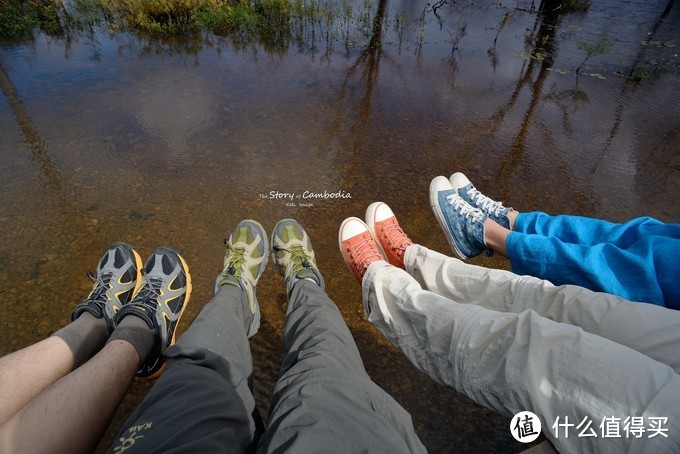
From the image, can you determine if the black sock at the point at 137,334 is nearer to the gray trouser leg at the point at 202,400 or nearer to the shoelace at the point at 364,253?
the gray trouser leg at the point at 202,400

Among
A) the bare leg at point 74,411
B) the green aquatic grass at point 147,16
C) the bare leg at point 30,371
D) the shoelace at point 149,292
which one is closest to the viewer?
the bare leg at point 74,411

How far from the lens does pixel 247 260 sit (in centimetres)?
194

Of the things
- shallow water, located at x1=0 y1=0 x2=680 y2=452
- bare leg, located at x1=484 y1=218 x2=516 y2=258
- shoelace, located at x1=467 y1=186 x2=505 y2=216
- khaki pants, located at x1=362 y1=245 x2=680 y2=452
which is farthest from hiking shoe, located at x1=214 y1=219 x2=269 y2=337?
shoelace, located at x1=467 y1=186 x2=505 y2=216

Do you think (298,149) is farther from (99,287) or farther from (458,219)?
(99,287)

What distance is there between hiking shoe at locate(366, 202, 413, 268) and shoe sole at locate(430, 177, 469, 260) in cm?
26

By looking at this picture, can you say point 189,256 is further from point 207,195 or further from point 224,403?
point 224,403

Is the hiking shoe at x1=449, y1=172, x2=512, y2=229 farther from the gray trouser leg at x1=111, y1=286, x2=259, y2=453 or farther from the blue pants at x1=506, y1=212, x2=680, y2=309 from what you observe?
the gray trouser leg at x1=111, y1=286, x2=259, y2=453

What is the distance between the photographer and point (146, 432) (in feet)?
2.86

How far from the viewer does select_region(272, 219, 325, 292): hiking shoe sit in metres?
1.85

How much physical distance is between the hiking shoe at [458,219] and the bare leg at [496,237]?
0.10 ft

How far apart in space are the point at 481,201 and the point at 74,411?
2288 mm

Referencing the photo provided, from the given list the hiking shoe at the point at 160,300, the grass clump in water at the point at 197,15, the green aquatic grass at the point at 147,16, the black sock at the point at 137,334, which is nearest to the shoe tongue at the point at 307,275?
the hiking shoe at the point at 160,300

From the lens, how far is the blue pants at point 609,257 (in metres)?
1.25

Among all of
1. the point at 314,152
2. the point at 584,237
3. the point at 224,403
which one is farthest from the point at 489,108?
the point at 224,403
